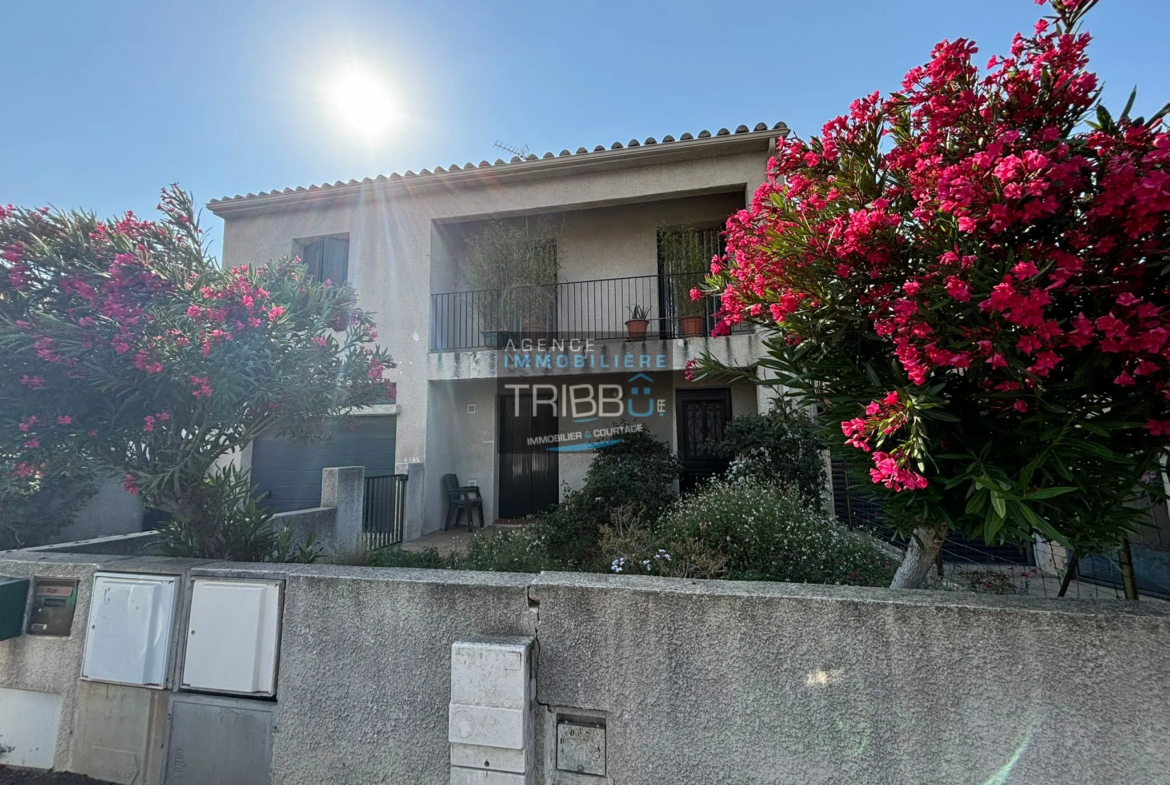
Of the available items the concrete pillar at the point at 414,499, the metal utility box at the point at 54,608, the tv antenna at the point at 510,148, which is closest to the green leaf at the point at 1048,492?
the metal utility box at the point at 54,608

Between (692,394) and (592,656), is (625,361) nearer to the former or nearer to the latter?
(692,394)

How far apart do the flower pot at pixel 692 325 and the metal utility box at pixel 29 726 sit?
22.3ft

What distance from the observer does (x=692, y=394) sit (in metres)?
7.90

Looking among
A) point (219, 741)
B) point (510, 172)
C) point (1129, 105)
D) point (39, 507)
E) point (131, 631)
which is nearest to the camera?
point (1129, 105)

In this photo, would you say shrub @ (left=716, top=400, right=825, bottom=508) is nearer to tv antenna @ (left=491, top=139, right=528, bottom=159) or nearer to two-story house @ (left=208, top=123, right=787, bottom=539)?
two-story house @ (left=208, top=123, right=787, bottom=539)

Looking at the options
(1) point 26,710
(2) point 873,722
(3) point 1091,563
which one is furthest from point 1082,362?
(1) point 26,710

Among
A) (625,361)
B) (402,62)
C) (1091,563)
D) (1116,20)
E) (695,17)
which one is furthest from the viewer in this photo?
(625,361)

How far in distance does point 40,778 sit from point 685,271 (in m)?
7.62

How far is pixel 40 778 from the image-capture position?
2418mm

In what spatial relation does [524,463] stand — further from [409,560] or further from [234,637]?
[234,637]

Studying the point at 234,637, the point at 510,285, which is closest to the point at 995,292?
the point at 234,637

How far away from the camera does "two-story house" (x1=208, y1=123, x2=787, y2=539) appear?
7094mm

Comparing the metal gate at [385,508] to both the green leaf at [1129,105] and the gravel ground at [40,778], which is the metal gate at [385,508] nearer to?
the gravel ground at [40,778]

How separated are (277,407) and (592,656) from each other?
326 centimetres
